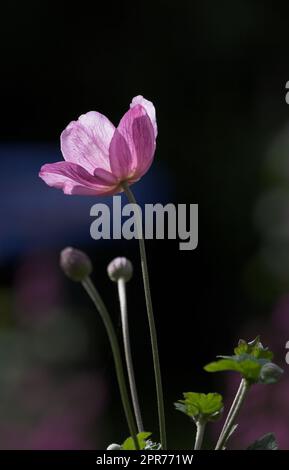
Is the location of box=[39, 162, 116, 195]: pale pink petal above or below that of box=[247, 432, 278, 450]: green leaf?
above

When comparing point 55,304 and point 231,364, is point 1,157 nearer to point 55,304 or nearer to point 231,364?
point 55,304

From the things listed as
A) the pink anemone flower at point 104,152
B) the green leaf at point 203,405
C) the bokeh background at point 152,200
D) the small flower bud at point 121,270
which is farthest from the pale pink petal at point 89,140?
the bokeh background at point 152,200

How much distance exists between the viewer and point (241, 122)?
2.63 m

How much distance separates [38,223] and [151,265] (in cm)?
33

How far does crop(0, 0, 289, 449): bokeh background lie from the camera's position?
1847 millimetres

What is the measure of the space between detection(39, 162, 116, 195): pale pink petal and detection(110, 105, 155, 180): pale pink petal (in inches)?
0.8

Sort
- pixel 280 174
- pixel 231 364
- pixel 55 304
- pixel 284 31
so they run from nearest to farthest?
pixel 231 364 < pixel 55 304 < pixel 280 174 < pixel 284 31

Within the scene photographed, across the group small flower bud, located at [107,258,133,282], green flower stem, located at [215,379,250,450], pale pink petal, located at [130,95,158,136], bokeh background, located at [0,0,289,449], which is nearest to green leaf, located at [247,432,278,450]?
green flower stem, located at [215,379,250,450]

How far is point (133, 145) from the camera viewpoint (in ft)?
2.26

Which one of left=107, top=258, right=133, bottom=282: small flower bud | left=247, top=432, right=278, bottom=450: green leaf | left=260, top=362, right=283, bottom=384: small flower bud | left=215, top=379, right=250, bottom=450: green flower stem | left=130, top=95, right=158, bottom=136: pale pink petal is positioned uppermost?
left=130, top=95, right=158, bottom=136: pale pink petal

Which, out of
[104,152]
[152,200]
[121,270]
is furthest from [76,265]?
[152,200]

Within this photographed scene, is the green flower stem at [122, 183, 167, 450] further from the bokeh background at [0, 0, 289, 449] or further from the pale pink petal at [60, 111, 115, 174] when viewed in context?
the bokeh background at [0, 0, 289, 449]
